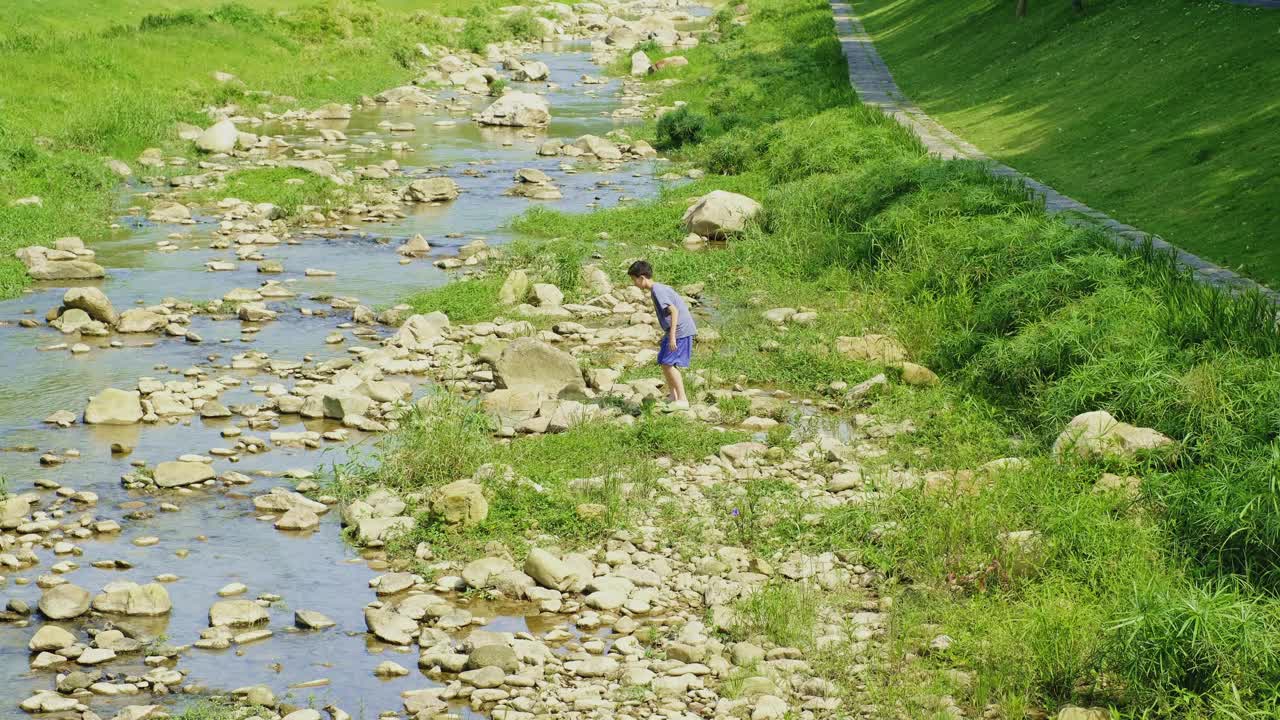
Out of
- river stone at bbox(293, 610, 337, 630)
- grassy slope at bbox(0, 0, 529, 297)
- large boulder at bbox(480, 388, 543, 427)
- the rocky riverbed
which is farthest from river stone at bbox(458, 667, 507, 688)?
grassy slope at bbox(0, 0, 529, 297)

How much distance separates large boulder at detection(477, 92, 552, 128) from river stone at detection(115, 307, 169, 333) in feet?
67.9

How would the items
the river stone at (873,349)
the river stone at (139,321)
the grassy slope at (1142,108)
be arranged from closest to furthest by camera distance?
the river stone at (873,349) < the river stone at (139,321) < the grassy slope at (1142,108)

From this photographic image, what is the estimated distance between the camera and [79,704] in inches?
375

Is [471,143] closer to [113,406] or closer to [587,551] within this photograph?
[113,406]

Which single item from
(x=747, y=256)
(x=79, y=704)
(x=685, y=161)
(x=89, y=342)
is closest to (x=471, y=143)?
(x=685, y=161)

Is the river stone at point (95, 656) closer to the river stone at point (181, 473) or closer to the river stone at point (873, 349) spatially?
the river stone at point (181, 473)

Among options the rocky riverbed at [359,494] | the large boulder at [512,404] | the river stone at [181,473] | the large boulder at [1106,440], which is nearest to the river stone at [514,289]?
the rocky riverbed at [359,494]

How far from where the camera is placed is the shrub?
3481cm

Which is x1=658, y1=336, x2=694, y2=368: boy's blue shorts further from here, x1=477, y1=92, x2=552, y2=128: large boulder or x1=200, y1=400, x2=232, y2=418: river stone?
x1=477, y1=92, x2=552, y2=128: large boulder

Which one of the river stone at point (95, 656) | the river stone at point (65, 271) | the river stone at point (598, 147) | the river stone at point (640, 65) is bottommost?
the river stone at point (640, 65)

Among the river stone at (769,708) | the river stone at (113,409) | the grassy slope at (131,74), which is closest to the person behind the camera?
the river stone at (769,708)

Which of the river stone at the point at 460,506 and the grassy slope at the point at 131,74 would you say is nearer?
the river stone at the point at 460,506

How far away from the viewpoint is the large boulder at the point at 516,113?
127 ft

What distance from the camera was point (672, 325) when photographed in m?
15.4
